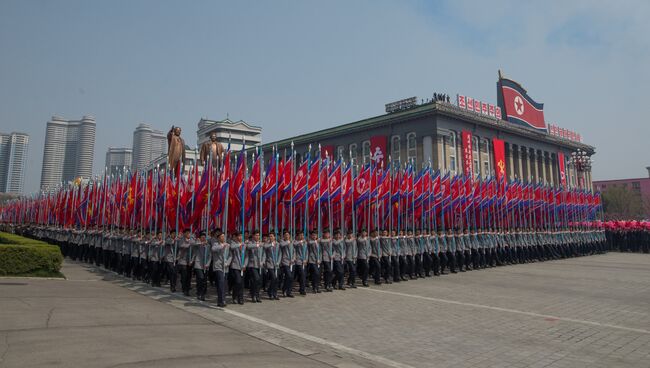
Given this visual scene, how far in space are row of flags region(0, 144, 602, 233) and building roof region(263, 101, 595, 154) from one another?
1553 cm

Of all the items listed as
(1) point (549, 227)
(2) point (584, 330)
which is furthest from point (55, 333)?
(1) point (549, 227)

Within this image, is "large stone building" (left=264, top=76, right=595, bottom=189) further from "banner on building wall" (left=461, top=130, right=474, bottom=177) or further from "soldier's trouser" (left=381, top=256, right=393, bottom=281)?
"soldier's trouser" (left=381, top=256, right=393, bottom=281)

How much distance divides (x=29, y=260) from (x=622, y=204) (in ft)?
227

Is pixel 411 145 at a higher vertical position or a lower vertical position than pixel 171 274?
higher

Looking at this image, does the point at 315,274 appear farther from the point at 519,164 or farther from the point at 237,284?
the point at 519,164

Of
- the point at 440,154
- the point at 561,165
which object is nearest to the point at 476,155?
the point at 440,154

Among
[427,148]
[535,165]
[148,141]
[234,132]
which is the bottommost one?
[427,148]

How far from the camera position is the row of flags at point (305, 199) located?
12.0 meters

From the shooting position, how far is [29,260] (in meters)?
12.7

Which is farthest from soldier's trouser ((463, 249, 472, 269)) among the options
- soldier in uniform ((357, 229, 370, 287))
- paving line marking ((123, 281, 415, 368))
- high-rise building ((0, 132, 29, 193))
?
high-rise building ((0, 132, 29, 193))

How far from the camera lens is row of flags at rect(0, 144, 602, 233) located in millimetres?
11969

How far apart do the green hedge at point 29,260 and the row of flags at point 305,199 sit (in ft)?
9.77

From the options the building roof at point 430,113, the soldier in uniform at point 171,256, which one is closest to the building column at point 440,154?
the building roof at point 430,113

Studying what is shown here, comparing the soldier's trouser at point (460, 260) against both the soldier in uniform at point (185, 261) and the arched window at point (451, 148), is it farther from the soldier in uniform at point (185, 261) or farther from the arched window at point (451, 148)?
the arched window at point (451, 148)
